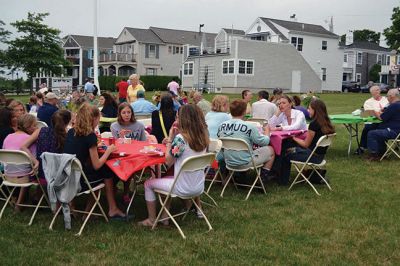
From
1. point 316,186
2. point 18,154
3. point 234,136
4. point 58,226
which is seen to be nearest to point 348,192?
point 316,186

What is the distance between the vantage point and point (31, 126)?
5816 mm

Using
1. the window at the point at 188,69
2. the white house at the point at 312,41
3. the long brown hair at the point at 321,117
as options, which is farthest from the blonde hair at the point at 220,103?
the white house at the point at 312,41

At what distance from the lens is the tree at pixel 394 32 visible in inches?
1768

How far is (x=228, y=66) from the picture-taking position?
139 feet

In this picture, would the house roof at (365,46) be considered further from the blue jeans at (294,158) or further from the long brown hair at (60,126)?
the long brown hair at (60,126)

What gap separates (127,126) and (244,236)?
2481 mm

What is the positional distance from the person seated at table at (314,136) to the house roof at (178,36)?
53.2m

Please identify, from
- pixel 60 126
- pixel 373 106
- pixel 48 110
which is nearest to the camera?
pixel 60 126

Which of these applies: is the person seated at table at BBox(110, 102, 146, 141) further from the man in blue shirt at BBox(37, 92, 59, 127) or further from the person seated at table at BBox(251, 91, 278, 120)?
the person seated at table at BBox(251, 91, 278, 120)

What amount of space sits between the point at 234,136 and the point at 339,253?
2.52m

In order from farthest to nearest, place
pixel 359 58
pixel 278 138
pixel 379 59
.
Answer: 1. pixel 379 59
2. pixel 359 58
3. pixel 278 138

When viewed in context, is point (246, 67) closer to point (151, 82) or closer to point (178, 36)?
point (151, 82)

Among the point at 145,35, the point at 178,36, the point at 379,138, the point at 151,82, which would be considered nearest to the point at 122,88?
the point at 379,138

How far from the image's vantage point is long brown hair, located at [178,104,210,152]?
5059 millimetres
